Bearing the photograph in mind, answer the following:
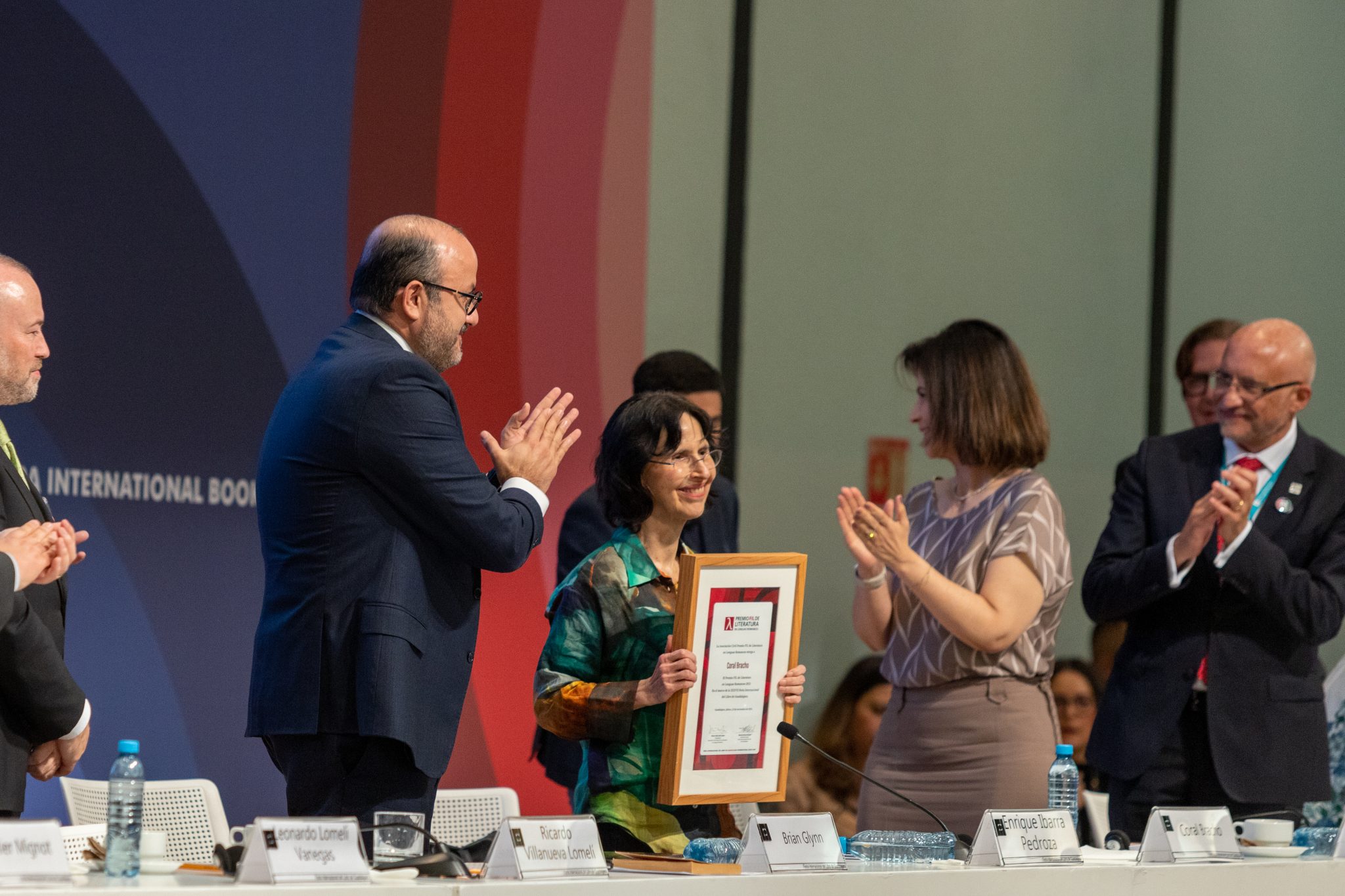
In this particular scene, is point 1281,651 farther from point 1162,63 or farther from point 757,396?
point 1162,63

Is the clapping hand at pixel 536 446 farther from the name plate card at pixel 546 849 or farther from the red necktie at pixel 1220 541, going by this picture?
the red necktie at pixel 1220 541

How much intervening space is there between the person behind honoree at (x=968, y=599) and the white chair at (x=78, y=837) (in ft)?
5.11

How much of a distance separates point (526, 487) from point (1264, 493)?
1.77 meters

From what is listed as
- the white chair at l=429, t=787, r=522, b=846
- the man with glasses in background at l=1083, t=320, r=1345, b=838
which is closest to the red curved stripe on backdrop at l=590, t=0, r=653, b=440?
the white chair at l=429, t=787, r=522, b=846

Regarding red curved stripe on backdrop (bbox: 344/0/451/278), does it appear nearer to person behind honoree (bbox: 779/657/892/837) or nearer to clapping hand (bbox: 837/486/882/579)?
clapping hand (bbox: 837/486/882/579)

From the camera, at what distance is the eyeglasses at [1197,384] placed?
4.38 metres

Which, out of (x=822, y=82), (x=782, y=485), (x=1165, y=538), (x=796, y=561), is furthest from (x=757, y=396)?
(x=796, y=561)

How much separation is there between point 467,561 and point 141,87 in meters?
2.13

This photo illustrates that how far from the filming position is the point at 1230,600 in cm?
350

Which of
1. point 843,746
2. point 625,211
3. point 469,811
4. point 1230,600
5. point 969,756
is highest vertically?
point 625,211

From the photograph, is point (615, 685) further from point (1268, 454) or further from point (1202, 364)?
point (1202, 364)

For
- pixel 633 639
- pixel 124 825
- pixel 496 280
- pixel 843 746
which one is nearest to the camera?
pixel 124 825

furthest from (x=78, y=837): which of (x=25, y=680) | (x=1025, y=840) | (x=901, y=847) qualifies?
(x=1025, y=840)

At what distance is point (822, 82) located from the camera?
220 inches
